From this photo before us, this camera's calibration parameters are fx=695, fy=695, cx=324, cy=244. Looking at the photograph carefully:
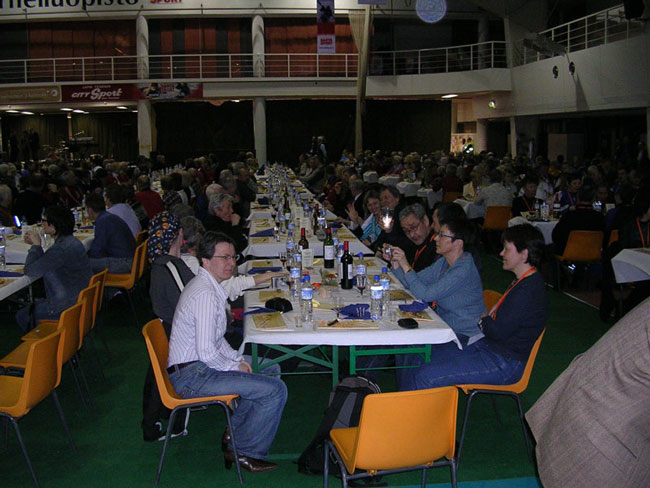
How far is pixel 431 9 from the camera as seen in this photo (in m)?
22.0

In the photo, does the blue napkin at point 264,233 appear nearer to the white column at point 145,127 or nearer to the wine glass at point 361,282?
the wine glass at point 361,282

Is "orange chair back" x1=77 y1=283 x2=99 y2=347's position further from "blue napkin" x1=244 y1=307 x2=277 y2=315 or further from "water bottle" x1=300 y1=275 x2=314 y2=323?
"water bottle" x1=300 y1=275 x2=314 y2=323

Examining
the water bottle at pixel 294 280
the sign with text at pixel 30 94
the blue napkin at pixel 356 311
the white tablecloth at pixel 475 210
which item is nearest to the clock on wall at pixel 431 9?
the sign with text at pixel 30 94

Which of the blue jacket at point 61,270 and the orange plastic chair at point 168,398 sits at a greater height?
the blue jacket at point 61,270

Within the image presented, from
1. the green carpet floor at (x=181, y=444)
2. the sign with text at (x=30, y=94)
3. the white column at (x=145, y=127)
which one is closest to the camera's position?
the green carpet floor at (x=181, y=444)

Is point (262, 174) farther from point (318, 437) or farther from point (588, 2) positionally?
point (318, 437)

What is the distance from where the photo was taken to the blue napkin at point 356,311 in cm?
384

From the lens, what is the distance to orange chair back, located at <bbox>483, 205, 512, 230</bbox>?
30.0ft

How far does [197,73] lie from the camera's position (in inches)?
891

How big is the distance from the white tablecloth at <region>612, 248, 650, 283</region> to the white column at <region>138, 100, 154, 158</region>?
58.2 feet

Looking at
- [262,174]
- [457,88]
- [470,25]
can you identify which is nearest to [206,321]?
[262,174]

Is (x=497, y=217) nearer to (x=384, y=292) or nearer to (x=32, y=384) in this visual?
(x=384, y=292)

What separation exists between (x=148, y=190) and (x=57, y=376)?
18.5 feet

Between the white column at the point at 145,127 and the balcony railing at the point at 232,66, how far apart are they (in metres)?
0.85
